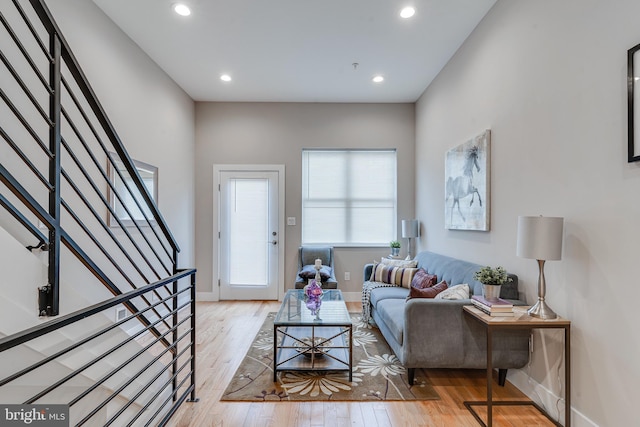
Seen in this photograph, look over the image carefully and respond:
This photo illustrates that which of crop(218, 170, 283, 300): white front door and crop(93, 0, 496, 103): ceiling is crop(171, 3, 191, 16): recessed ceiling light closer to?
crop(93, 0, 496, 103): ceiling

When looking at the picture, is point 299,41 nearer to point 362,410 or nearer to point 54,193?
point 54,193

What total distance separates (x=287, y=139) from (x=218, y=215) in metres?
1.57

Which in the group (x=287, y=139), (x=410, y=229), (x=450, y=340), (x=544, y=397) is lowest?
(x=544, y=397)

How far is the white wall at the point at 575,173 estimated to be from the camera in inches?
64.6

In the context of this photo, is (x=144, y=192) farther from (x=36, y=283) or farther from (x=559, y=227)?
(x=559, y=227)

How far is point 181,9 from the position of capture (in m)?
2.78

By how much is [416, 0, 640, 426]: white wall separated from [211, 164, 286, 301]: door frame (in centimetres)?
287

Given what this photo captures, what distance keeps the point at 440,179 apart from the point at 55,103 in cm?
372

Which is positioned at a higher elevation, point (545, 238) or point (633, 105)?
point (633, 105)

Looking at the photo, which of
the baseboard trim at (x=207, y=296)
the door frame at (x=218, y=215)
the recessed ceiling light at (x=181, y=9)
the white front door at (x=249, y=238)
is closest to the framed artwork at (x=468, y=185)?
the door frame at (x=218, y=215)

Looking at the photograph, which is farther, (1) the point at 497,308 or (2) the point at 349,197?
(2) the point at 349,197

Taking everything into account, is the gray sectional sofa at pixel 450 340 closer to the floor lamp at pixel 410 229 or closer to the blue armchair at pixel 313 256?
the floor lamp at pixel 410 229

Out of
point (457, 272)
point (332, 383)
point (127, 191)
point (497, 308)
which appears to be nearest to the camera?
point (497, 308)

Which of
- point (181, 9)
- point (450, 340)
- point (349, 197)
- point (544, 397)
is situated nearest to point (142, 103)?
point (181, 9)
